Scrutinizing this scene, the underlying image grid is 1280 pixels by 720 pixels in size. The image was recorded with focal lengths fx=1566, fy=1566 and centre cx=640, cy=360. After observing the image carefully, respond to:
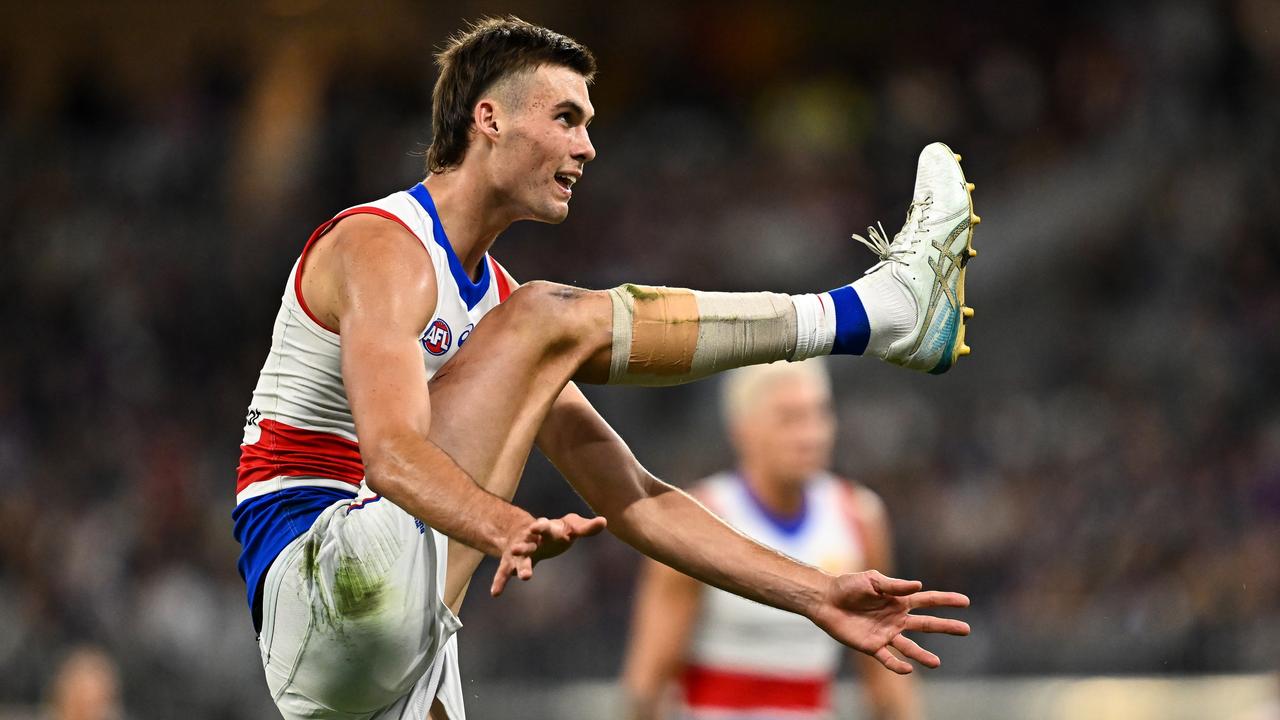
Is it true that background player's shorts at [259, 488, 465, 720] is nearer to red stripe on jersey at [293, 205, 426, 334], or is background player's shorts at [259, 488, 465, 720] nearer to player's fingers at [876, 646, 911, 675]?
red stripe on jersey at [293, 205, 426, 334]

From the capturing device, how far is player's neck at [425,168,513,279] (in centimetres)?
375

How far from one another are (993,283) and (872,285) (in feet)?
28.9

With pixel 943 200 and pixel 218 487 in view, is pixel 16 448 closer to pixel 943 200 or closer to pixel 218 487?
pixel 218 487

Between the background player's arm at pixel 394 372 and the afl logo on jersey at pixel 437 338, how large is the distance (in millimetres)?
187

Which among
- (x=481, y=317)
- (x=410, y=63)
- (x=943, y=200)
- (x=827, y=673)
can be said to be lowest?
(x=827, y=673)

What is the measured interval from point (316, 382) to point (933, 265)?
1.50m

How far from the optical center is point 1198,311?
1134 centimetres

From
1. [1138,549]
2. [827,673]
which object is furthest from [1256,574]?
[827,673]

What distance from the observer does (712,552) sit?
384 cm

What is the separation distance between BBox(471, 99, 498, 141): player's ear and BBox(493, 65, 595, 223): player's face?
3 cm

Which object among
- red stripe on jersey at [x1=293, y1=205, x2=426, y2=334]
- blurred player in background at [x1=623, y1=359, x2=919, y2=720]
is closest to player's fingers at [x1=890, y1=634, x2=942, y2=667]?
red stripe on jersey at [x1=293, y1=205, x2=426, y2=334]

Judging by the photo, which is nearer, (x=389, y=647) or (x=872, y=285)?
(x=389, y=647)

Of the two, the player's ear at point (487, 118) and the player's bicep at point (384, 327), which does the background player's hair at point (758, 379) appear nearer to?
the player's ear at point (487, 118)

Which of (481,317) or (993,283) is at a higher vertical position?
(993,283)
